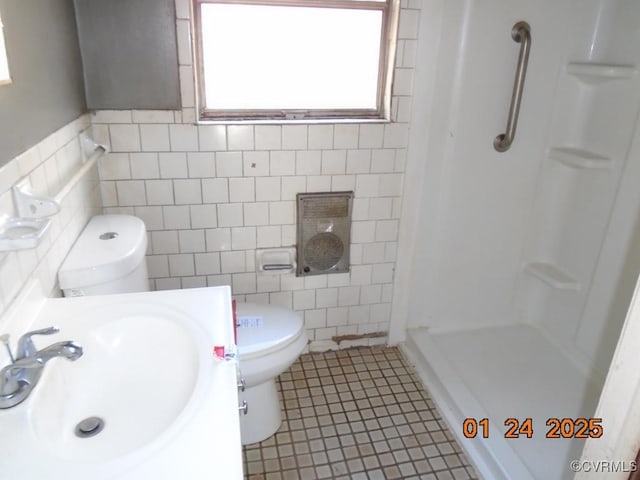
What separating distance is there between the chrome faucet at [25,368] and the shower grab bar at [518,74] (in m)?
1.74

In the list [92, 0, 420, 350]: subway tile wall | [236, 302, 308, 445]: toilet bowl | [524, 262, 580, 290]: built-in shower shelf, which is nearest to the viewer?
[236, 302, 308, 445]: toilet bowl

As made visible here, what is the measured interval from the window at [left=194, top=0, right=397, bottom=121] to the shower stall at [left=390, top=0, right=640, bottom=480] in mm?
194

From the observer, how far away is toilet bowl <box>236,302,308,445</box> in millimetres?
1580

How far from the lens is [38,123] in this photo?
1.19 meters

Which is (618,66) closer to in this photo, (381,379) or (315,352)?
(381,379)

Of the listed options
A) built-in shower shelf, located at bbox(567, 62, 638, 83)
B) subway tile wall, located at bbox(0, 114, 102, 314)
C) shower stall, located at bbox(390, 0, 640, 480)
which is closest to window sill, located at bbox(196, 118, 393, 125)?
shower stall, located at bbox(390, 0, 640, 480)

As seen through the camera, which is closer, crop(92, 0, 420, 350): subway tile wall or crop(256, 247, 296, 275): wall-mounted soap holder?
crop(92, 0, 420, 350): subway tile wall

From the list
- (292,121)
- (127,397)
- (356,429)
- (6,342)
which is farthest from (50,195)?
(356,429)

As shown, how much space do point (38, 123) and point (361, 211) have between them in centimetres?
123

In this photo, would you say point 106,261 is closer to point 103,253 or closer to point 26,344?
point 103,253

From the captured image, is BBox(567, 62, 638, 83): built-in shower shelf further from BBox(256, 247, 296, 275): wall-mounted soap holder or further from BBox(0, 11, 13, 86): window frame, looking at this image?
BBox(0, 11, 13, 86): window frame

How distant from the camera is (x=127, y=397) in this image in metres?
0.98

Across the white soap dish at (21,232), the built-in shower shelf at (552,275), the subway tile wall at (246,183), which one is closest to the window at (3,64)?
the white soap dish at (21,232)

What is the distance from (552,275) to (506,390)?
591 millimetres
